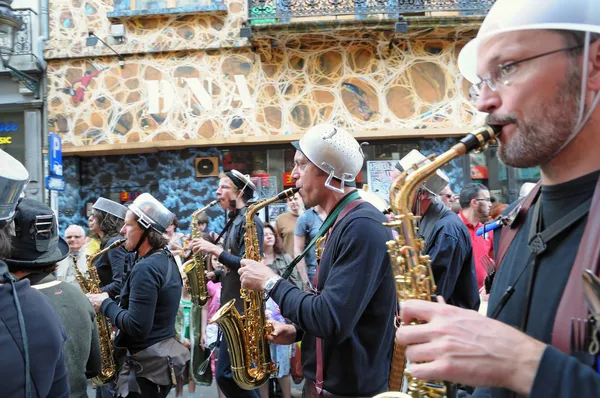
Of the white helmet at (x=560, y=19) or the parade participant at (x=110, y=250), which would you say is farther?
the parade participant at (x=110, y=250)

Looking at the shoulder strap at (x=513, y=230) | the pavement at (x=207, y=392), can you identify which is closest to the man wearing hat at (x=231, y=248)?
the pavement at (x=207, y=392)

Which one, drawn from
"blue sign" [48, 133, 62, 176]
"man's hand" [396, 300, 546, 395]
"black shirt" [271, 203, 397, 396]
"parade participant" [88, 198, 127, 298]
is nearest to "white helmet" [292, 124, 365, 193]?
"black shirt" [271, 203, 397, 396]

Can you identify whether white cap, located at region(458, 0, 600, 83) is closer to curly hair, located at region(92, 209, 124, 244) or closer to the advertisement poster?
curly hair, located at region(92, 209, 124, 244)

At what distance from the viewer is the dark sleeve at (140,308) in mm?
4051

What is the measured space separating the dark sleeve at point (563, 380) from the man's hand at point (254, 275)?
2.08m

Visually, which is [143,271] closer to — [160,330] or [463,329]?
[160,330]

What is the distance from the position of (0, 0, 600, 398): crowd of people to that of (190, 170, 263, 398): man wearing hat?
2 cm

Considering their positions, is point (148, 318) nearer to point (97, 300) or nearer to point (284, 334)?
point (97, 300)

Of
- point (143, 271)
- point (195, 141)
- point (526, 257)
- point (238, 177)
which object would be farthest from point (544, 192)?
point (195, 141)

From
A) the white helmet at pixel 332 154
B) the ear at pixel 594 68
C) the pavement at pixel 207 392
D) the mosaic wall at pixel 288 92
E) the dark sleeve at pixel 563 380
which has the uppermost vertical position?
the mosaic wall at pixel 288 92

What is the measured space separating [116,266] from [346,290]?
3.67m

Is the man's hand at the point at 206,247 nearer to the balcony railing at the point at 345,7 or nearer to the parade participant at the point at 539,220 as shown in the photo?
the parade participant at the point at 539,220

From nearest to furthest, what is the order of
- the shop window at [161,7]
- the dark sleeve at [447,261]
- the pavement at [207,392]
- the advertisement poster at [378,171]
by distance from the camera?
1. the dark sleeve at [447,261]
2. the pavement at [207,392]
3. the shop window at [161,7]
4. the advertisement poster at [378,171]

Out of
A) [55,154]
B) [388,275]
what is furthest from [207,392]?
[55,154]
